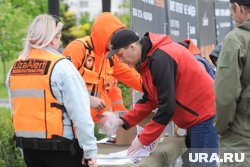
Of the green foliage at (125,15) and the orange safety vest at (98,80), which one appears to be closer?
the orange safety vest at (98,80)

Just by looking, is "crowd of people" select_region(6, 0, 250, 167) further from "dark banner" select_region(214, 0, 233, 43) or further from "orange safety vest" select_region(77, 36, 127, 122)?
"dark banner" select_region(214, 0, 233, 43)

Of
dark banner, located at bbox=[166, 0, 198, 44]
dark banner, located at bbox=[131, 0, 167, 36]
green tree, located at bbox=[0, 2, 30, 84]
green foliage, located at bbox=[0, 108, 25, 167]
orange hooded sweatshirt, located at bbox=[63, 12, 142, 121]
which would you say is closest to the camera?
orange hooded sweatshirt, located at bbox=[63, 12, 142, 121]

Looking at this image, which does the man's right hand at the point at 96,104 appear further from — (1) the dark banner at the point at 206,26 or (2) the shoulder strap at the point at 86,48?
(1) the dark banner at the point at 206,26

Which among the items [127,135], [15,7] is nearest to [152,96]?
[127,135]

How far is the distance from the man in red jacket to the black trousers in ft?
1.97

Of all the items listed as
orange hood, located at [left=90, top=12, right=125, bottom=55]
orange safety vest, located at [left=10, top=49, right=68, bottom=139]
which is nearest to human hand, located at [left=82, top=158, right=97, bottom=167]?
orange safety vest, located at [left=10, top=49, right=68, bottom=139]

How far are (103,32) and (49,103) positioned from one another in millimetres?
1668

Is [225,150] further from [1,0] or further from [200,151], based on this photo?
[1,0]

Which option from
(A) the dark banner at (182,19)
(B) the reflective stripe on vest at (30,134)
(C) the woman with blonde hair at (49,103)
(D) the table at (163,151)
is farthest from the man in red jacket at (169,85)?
(A) the dark banner at (182,19)

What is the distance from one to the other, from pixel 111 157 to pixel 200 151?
2.45 ft

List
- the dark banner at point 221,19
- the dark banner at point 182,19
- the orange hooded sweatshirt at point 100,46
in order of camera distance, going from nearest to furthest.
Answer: the orange hooded sweatshirt at point 100,46
the dark banner at point 182,19
the dark banner at point 221,19

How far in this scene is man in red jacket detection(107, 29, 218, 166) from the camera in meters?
4.62

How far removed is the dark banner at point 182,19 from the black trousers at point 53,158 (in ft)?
14.6

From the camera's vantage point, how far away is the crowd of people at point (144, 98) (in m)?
4.09
